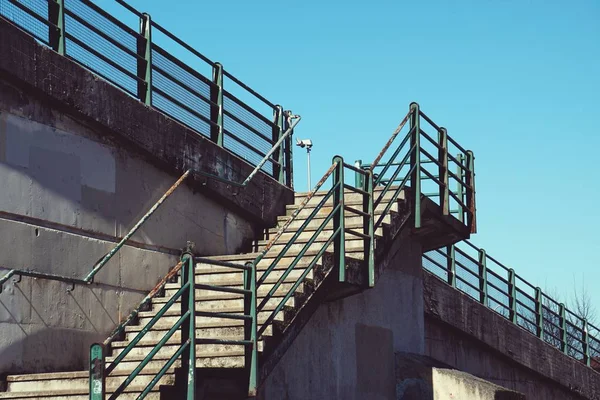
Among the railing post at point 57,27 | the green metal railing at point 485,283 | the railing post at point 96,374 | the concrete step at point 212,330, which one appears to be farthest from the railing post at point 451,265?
the railing post at point 96,374

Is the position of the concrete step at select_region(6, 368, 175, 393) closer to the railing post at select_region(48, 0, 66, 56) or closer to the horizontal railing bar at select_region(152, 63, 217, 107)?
the railing post at select_region(48, 0, 66, 56)

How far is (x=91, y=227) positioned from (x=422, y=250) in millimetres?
6795

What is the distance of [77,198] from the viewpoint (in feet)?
38.8

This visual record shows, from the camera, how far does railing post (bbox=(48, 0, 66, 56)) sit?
39.5ft

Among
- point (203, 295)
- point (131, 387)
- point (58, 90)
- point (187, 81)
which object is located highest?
point (187, 81)

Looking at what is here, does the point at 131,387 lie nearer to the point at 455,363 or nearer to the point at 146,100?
the point at 146,100

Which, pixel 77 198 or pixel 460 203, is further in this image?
pixel 460 203

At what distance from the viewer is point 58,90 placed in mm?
11555

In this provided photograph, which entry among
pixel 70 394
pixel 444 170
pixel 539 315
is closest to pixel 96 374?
pixel 70 394

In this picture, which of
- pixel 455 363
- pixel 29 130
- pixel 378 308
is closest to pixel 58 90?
pixel 29 130

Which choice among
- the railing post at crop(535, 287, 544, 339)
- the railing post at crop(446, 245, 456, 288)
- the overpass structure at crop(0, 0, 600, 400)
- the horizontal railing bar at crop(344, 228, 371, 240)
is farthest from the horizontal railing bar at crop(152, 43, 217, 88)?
the railing post at crop(535, 287, 544, 339)

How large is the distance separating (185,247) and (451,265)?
8.00 meters

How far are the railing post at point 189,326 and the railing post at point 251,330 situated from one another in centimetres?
84

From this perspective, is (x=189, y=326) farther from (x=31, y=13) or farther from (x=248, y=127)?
(x=248, y=127)
